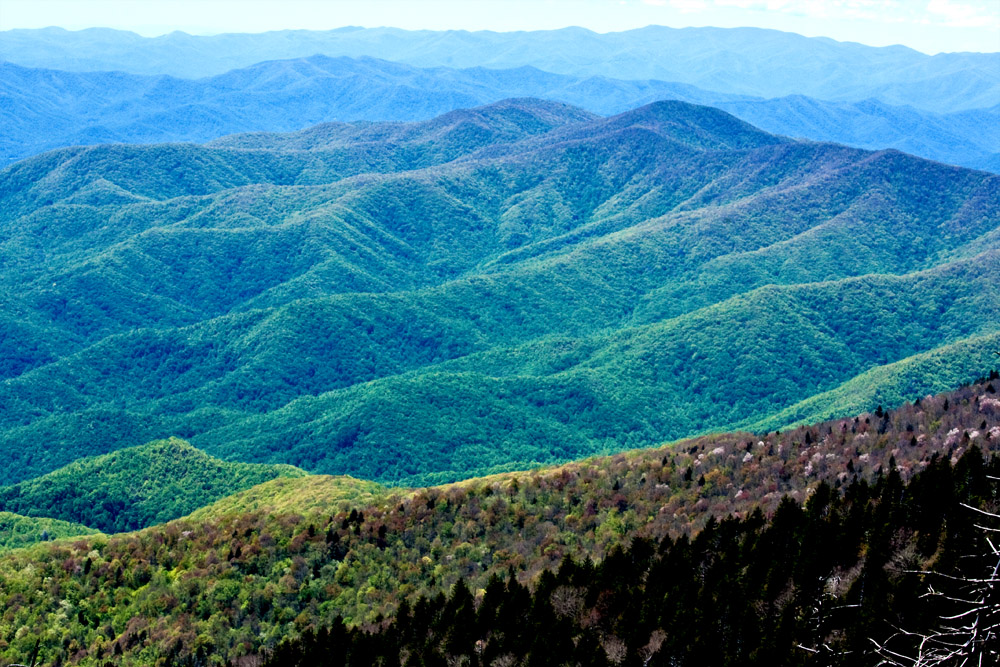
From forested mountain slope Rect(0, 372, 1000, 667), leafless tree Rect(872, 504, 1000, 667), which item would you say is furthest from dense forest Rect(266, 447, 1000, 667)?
leafless tree Rect(872, 504, 1000, 667)

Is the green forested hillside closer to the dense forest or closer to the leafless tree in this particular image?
the dense forest

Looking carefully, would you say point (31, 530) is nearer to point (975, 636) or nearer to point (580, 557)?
point (580, 557)

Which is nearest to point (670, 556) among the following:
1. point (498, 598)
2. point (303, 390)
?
point (498, 598)

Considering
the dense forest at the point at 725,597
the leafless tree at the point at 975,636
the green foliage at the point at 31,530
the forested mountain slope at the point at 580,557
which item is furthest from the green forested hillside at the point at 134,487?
the leafless tree at the point at 975,636

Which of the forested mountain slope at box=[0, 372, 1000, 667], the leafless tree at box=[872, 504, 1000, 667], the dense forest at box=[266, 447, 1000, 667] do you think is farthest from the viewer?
the forested mountain slope at box=[0, 372, 1000, 667]

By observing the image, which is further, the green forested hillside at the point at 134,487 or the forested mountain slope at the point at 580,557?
the green forested hillside at the point at 134,487

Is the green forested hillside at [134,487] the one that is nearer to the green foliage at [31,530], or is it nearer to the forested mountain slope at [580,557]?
the green foliage at [31,530]
